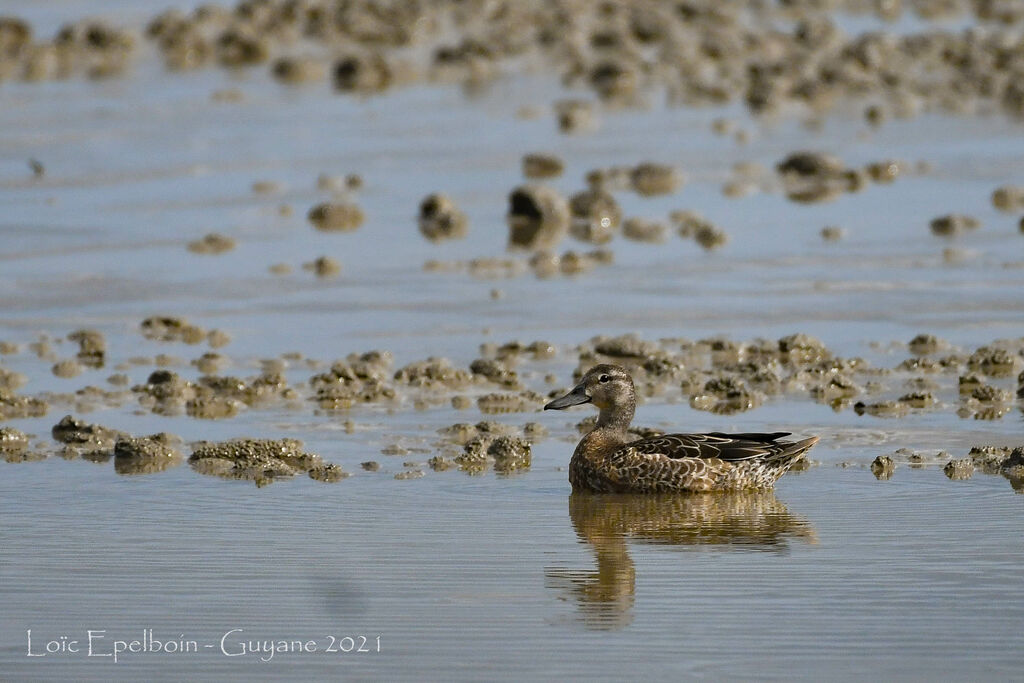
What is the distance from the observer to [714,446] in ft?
38.2

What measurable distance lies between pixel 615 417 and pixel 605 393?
161mm

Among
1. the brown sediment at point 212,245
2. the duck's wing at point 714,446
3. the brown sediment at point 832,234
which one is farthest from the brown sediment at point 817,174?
the duck's wing at point 714,446

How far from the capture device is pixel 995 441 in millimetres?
12336

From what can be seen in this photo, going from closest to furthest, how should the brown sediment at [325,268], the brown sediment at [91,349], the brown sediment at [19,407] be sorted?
the brown sediment at [19,407] < the brown sediment at [91,349] < the brown sediment at [325,268]

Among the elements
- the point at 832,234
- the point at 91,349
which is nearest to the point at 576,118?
the point at 832,234

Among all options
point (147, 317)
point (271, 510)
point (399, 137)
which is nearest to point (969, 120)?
point (399, 137)

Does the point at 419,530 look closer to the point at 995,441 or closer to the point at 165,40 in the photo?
the point at 995,441

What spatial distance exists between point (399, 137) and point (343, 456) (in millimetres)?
12962

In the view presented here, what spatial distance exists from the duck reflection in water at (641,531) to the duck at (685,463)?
7cm

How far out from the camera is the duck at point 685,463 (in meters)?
11.6

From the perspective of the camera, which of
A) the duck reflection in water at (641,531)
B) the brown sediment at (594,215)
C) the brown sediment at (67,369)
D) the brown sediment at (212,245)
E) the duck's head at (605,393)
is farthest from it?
the brown sediment at (594,215)

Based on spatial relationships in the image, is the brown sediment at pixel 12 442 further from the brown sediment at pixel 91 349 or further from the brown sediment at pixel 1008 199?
the brown sediment at pixel 1008 199

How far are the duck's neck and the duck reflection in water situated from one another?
628 millimetres

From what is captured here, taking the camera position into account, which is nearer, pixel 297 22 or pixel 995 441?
pixel 995 441
